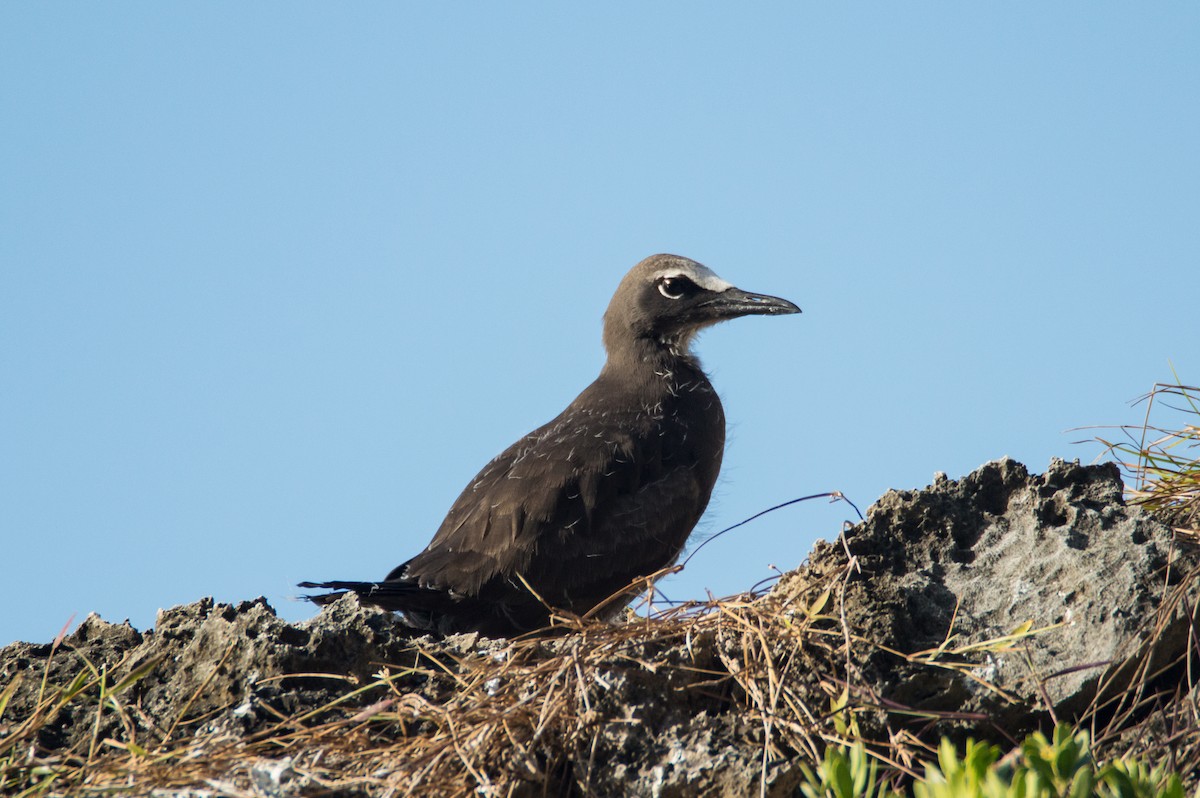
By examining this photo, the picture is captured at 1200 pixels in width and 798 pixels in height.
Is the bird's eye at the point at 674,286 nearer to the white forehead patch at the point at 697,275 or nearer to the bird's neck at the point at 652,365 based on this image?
the white forehead patch at the point at 697,275

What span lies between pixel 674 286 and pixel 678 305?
12 cm

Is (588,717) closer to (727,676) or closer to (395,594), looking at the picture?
(727,676)

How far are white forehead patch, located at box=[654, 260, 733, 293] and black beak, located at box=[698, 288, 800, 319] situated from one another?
0.16 feet

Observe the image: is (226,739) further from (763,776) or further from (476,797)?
(763,776)

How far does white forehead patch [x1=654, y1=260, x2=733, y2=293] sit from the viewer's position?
7477mm

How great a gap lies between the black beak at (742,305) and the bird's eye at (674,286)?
13 cm

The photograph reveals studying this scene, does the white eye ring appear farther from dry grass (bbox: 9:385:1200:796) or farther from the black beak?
dry grass (bbox: 9:385:1200:796)

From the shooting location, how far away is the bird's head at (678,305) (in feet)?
24.4

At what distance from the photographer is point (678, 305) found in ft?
24.4

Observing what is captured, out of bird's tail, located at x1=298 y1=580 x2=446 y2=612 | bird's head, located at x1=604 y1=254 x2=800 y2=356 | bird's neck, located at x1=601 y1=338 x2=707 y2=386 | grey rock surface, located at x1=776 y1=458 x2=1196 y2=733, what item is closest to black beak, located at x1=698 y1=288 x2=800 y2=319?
bird's head, located at x1=604 y1=254 x2=800 y2=356

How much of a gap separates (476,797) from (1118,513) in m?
2.24

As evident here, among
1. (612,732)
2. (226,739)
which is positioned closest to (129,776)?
(226,739)

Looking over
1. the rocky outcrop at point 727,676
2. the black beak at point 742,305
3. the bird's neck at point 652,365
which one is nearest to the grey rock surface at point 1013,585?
the rocky outcrop at point 727,676

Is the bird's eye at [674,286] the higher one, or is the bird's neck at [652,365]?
the bird's eye at [674,286]
